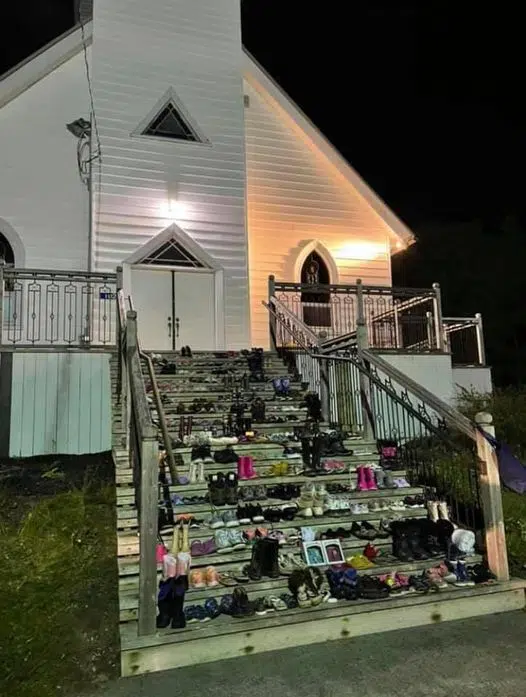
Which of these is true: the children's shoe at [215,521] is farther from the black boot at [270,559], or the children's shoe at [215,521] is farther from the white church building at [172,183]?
the white church building at [172,183]

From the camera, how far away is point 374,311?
12211 millimetres

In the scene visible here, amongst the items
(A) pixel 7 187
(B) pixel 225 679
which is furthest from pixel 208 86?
(B) pixel 225 679

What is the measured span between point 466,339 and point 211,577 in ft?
33.3

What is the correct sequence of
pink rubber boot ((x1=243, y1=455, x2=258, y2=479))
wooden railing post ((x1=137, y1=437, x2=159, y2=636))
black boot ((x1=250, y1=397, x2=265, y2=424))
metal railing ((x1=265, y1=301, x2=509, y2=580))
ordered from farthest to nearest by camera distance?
black boot ((x1=250, y1=397, x2=265, y2=424)) < pink rubber boot ((x1=243, y1=455, x2=258, y2=479)) < metal railing ((x1=265, y1=301, x2=509, y2=580)) < wooden railing post ((x1=137, y1=437, x2=159, y2=636))

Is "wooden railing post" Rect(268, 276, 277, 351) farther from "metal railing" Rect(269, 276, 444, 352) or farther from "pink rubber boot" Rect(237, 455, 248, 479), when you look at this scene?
"pink rubber boot" Rect(237, 455, 248, 479)

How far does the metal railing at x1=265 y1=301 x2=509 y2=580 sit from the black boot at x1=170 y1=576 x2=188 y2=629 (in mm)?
2565

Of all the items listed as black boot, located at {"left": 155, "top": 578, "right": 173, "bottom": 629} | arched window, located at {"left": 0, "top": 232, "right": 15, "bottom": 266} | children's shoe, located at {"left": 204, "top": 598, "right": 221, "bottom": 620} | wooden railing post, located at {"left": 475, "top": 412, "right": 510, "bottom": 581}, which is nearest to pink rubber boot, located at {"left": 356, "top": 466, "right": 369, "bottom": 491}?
wooden railing post, located at {"left": 475, "top": 412, "right": 510, "bottom": 581}

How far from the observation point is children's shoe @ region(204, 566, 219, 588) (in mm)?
4184

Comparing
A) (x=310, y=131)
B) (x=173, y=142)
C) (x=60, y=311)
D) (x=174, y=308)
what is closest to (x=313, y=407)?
(x=174, y=308)

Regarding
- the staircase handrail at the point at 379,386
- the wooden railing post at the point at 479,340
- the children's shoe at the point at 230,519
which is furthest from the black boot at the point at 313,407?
the wooden railing post at the point at 479,340

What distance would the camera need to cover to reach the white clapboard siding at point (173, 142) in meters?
10.8

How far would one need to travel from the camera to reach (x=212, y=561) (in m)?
4.41

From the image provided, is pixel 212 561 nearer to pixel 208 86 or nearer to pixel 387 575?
pixel 387 575

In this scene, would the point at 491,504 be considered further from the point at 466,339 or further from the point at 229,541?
the point at 466,339
